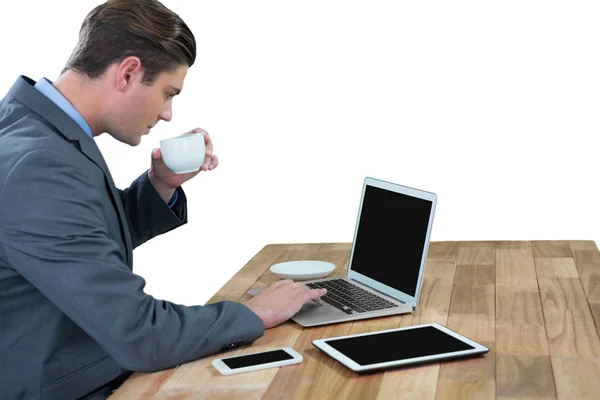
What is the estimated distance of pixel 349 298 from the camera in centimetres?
244

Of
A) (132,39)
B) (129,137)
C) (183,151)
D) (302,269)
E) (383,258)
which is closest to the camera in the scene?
(132,39)

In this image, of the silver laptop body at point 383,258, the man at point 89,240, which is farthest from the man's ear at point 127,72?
the silver laptop body at point 383,258

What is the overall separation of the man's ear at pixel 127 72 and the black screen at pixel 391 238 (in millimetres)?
850

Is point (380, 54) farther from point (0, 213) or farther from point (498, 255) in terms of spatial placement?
point (0, 213)

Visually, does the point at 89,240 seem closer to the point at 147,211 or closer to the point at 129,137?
the point at 129,137

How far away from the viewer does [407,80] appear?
440cm

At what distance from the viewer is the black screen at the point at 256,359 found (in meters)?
1.93

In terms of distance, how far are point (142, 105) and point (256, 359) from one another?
2.30 ft

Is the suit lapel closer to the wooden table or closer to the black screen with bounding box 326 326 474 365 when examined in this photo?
the wooden table

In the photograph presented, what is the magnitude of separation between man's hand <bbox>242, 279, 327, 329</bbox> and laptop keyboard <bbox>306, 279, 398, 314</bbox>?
11 centimetres

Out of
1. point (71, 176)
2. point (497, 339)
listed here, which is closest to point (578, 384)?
point (497, 339)

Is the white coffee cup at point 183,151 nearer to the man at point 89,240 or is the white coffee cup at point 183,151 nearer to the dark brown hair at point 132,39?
the man at point 89,240

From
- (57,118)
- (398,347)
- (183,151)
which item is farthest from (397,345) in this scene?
(57,118)

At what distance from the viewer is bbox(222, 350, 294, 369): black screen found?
193cm
